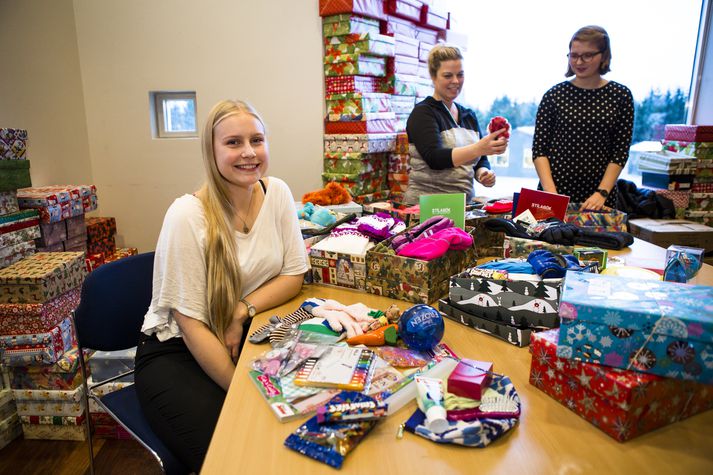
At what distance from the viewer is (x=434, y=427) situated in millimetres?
972

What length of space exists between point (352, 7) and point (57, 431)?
3.08 metres

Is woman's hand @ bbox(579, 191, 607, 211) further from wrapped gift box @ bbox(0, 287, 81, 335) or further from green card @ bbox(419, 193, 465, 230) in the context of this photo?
wrapped gift box @ bbox(0, 287, 81, 335)

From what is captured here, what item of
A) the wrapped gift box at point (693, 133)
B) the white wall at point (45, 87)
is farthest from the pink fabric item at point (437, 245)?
the wrapped gift box at point (693, 133)

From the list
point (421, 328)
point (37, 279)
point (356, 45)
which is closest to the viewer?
point (421, 328)

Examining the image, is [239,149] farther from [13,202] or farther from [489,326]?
[13,202]

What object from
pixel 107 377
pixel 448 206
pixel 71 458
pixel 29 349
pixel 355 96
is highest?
pixel 355 96

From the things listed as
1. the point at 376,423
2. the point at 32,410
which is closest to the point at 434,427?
the point at 376,423

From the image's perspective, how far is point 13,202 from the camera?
245cm

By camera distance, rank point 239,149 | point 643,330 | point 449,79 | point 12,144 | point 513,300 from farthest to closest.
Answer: point 449,79 < point 12,144 < point 239,149 < point 513,300 < point 643,330

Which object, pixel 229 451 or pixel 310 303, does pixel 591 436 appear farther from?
pixel 310 303

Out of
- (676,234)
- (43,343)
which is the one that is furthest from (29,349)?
(676,234)

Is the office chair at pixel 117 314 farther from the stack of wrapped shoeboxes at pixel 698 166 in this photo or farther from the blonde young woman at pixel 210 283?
the stack of wrapped shoeboxes at pixel 698 166

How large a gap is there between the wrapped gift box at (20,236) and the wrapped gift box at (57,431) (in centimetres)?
93

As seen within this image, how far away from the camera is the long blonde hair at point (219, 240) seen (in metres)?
1.57
